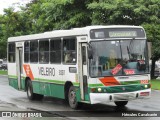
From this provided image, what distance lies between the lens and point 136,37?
585 inches

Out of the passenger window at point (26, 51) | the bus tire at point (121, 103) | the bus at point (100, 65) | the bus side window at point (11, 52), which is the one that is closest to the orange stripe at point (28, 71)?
the passenger window at point (26, 51)

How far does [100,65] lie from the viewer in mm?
14062

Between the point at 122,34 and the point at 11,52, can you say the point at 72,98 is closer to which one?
the point at 122,34

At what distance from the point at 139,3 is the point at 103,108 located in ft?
61.0

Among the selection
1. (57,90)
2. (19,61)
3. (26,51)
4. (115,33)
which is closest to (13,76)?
(19,61)

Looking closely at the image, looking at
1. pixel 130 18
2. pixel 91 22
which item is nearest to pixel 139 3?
pixel 130 18

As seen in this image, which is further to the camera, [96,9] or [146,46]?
[96,9]

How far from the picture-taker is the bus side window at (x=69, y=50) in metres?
15.6

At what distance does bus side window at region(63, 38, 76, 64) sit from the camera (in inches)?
615

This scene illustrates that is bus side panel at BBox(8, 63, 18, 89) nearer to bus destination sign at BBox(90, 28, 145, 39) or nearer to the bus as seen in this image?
the bus

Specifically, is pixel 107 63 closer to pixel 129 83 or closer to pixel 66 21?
pixel 129 83

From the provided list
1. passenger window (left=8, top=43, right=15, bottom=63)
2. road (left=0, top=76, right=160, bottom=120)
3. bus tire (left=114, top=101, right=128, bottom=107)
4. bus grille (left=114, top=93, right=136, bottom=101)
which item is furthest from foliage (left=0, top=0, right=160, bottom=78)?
bus grille (left=114, top=93, right=136, bottom=101)

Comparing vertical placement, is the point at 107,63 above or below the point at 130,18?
below

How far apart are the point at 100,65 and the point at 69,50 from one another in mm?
2224
